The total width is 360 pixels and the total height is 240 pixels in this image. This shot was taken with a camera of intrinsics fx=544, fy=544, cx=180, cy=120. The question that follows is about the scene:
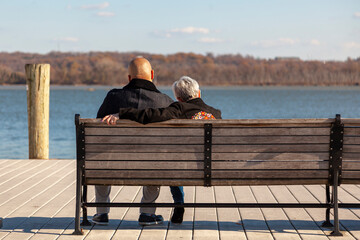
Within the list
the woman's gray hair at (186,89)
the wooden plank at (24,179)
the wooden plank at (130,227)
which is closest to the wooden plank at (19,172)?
the wooden plank at (24,179)

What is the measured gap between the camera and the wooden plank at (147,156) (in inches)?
143

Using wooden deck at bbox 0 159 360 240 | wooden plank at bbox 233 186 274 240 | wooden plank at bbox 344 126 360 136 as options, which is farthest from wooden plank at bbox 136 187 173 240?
wooden plank at bbox 344 126 360 136

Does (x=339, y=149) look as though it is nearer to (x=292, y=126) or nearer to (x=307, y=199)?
(x=292, y=126)

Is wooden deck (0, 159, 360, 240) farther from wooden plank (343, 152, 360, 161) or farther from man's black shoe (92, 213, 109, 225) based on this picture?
wooden plank (343, 152, 360, 161)

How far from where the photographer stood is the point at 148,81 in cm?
402

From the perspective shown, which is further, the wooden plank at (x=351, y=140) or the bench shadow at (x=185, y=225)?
the bench shadow at (x=185, y=225)

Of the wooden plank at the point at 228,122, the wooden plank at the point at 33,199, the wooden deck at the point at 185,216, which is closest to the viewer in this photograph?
the wooden plank at the point at 228,122

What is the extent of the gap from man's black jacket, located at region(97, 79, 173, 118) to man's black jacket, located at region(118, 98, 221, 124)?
18cm

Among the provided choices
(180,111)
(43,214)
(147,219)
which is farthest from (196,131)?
(43,214)

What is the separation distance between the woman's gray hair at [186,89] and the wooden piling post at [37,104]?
431 cm

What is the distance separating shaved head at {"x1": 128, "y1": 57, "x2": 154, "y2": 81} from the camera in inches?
158

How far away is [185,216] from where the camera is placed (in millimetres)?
4316

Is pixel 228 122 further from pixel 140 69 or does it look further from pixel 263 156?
pixel 140 69

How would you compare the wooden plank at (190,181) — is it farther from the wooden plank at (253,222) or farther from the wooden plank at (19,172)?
the wooden plank at (19,172)
